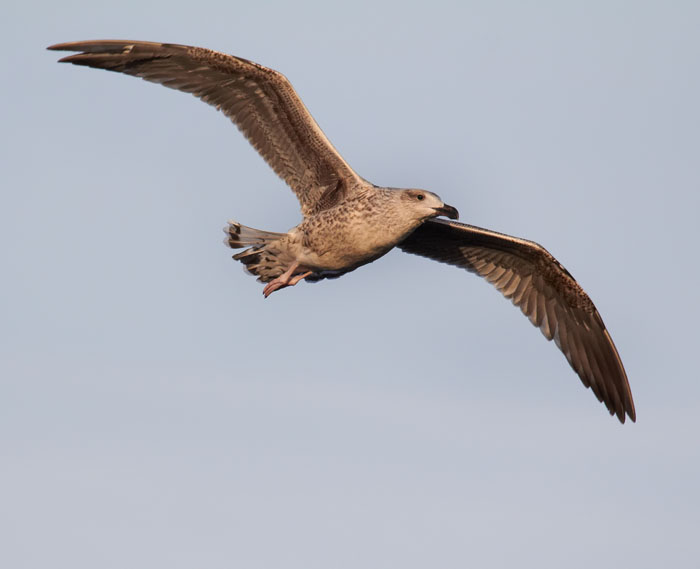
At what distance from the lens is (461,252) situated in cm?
1662

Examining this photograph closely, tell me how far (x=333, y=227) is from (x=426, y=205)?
4.08 feet

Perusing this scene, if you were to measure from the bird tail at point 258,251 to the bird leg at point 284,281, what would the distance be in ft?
1.06

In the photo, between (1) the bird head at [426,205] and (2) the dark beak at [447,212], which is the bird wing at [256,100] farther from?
(2) the dark beak at [447,212]

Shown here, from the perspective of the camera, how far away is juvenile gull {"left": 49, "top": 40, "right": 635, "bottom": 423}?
1391 cm

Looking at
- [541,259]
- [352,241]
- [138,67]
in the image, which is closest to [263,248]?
[352,241]

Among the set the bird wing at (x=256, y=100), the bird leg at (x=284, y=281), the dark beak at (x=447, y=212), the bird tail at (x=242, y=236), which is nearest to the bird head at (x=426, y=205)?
the dark beak at (x=447, y=212)

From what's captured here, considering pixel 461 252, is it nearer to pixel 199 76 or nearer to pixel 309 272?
pixel 309 272

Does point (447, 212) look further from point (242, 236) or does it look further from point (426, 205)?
point (242, 236)

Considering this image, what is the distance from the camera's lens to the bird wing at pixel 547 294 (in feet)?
53.1

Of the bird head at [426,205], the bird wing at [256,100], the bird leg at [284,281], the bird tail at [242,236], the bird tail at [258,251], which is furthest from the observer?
the bird tail at [242,236]

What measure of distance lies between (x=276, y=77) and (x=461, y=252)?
429 cm

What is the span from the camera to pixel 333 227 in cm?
1423

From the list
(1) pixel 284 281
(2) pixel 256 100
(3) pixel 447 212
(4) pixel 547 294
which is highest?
(2) pixel 256 100

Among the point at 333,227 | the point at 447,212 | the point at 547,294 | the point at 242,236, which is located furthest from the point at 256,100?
the point at 547,294
